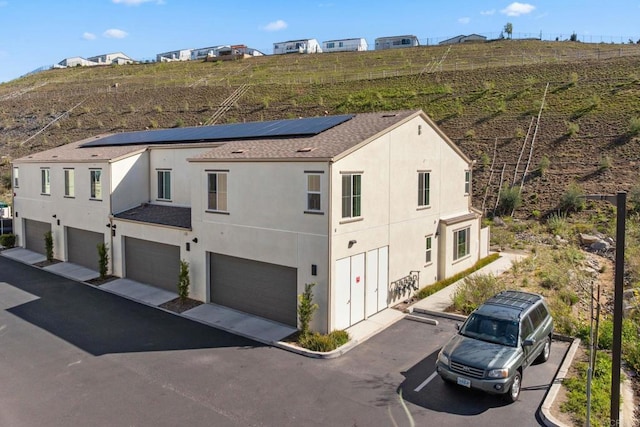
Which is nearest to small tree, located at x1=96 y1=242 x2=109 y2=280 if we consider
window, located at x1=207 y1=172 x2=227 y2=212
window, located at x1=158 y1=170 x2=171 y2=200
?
window, located at x1=158 y1=170 x2=171 y2=200

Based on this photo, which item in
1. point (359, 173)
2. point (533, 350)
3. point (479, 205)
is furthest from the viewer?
point (479, 205)

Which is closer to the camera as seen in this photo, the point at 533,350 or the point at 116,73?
the point at 533,350

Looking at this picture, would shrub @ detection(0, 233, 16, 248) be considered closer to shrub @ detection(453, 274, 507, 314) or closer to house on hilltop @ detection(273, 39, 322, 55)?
shrub @ detection(453, 274, 507, 314)

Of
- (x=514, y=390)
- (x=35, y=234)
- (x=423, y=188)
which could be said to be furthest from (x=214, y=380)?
(x=35, y=234)

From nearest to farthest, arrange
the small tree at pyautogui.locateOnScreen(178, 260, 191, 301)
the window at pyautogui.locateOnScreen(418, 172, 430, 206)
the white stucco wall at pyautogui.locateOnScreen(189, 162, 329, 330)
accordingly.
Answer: the white stucco wall at pyautogui.locateOnScreen(189, 162, 329, 330)
the small tree at pyautogui.locateOnScreen(178, 260, 191, 301)
the window at pyautogui.locateOnScreen(418, 172, 430, 206)

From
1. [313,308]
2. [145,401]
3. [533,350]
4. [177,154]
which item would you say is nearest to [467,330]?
[533,350]

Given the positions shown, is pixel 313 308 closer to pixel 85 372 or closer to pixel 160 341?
pixel 160 341

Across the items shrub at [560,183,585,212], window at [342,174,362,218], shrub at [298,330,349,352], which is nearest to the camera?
shrub at [298,330,349,352]
